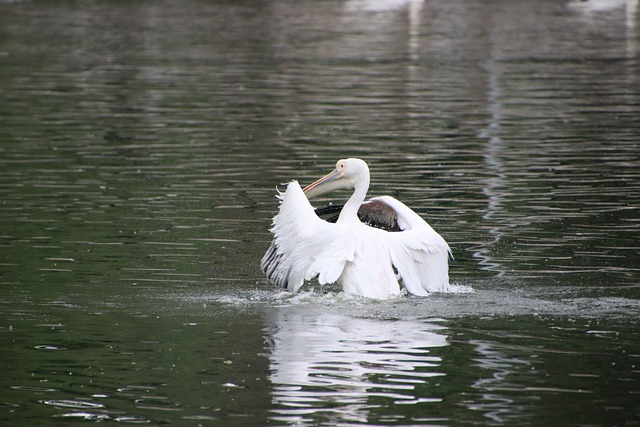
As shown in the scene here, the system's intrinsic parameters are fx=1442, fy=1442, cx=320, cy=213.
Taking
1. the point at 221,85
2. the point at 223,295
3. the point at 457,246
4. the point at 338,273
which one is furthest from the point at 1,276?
the point at 221,85

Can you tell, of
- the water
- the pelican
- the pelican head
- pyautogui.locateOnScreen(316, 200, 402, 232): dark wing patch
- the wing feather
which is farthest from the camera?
pyautogui.locateOnScreen(316, 200, 402, 232): dark wing patch

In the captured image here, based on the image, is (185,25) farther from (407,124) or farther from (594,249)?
(594,249)

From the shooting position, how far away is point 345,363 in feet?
29.0

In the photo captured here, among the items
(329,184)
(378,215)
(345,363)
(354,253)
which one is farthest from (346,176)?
(345,363)

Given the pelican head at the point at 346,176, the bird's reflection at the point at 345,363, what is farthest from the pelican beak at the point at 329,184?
the bird's reflection at the point at 345,363

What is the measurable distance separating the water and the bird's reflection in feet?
0.08

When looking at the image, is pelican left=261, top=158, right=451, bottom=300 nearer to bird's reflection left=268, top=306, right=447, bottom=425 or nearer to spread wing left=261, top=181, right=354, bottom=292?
spread wing left=261, top=181, right=354, bottom=292

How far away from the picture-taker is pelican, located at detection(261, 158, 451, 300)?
1048 centimetres

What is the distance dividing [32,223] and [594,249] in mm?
5334

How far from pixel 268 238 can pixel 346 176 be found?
6.12 feet

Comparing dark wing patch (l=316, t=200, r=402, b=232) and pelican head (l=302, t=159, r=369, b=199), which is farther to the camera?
dark wing patch (l=316, t=200, r=402, b=232)

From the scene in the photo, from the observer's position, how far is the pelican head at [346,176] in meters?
11.4

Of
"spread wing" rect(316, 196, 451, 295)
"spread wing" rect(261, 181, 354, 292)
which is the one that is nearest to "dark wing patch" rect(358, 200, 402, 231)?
"spread wing" rect(316, 196, 451, 295)

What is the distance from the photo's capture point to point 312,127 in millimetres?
21297
